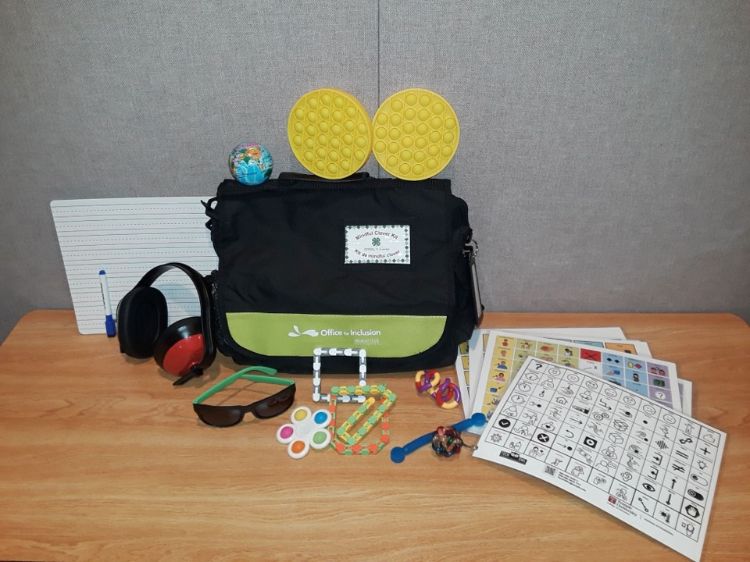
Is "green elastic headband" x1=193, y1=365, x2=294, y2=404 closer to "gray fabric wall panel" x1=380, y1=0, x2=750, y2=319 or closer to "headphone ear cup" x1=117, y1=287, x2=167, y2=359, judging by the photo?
"headphone ear cup" x1=117, y1=287, x2=167, y2=359

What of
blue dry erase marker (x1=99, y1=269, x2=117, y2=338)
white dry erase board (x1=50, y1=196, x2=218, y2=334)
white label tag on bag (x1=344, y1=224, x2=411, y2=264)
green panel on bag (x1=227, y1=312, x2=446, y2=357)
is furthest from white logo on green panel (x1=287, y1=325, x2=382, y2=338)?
blue dry erase marker (x1=99, y1=269, x2=117, y2=338)

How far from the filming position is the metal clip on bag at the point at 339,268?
94 cm

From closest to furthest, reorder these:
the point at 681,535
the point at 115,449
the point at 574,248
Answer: the point at 681,535 → the point at 115,449 → the point at 574,248

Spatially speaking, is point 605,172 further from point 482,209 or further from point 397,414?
point 397,414

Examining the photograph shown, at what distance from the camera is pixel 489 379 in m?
0.95

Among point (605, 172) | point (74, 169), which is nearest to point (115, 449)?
point (74, 169)

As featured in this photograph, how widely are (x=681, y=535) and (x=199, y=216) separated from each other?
0.90m

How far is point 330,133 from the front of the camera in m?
0.90

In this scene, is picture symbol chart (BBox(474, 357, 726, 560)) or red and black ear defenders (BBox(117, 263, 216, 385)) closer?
picture symbol chart (BBox(474, 357, 726, 560))

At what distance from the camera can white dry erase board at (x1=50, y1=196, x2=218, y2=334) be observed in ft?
3.29

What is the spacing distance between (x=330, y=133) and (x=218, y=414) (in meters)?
0.49

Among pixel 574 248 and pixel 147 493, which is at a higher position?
pixel 574 248

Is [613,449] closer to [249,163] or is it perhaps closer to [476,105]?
[476,105]

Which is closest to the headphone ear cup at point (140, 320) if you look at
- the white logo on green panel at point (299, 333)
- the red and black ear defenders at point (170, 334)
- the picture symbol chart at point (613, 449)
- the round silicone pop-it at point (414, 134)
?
the red and black ear defenders at point (170, 334)
